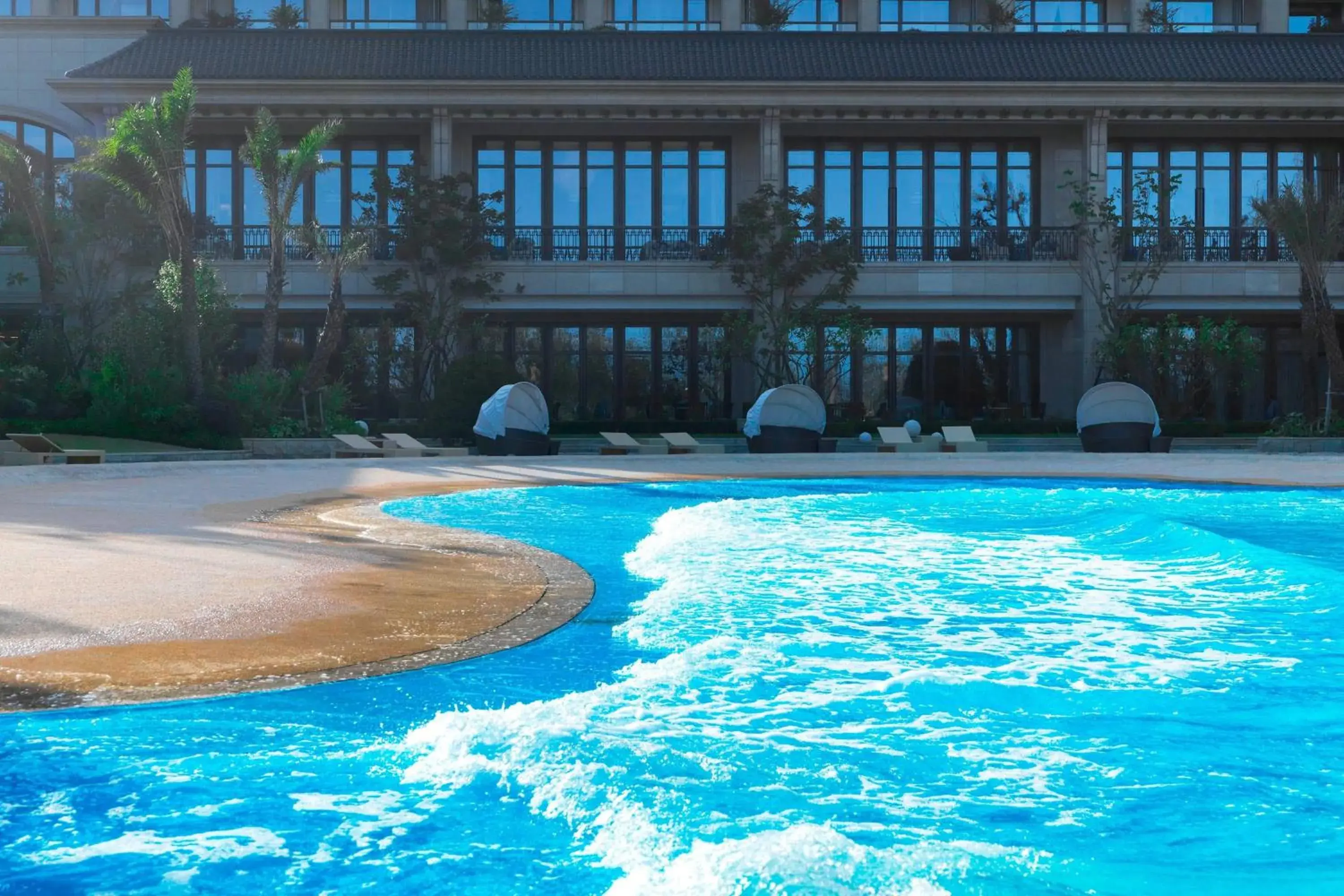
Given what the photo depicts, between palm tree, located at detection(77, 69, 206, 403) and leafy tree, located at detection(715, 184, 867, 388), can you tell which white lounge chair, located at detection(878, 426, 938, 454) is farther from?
palm tree, located at detection(77, 69, 206, 403)

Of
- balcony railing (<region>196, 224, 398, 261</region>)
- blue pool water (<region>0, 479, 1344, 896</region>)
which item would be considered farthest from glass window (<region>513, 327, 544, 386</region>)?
blue pool water (<region>0, 479, 1344, 896</region>)

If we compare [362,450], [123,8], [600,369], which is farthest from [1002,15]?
[123,8]

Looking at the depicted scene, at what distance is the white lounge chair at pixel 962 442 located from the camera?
22453 mm

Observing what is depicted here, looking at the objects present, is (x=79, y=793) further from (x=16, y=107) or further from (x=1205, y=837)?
(x=16, y=107)

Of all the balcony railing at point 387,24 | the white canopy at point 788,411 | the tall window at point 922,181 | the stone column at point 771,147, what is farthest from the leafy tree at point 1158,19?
the balcony railing at point 387,24

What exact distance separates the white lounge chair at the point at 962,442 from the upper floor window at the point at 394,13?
19166mm

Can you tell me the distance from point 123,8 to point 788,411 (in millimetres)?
22830

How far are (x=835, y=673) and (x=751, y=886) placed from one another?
2.52m

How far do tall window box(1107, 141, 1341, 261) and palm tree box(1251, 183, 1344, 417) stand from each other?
14.1 feet

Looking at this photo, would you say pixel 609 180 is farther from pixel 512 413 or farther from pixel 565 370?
pixel 512 413

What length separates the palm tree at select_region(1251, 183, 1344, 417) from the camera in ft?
80.4

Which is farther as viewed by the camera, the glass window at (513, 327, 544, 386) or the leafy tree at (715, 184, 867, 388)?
the glass window at (513, 327, 544, 386)

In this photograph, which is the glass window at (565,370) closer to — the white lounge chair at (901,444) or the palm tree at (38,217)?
the white lounge chair at (901,444)

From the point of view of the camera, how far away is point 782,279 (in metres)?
27.4
